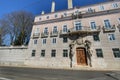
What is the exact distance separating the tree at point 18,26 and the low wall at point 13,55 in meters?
7.17

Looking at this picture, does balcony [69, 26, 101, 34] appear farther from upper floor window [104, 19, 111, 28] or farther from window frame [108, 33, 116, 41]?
window frame [108, 33, 116, 41]

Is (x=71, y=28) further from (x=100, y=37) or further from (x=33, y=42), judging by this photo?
(x=33, y=42)

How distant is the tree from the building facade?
10.5 m

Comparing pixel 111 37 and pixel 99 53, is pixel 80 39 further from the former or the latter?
pixel 111 37

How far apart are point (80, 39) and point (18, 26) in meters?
23.8

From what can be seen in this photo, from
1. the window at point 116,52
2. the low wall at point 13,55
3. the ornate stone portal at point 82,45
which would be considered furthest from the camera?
the low wall at point 13,55

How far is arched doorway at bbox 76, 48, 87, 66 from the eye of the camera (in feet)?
77.5

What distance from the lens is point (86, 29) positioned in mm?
24453

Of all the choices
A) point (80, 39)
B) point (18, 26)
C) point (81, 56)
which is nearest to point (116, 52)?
point (81, 56)

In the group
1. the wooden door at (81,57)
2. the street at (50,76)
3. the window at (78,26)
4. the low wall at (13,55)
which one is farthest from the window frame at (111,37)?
the low wall at (13,55)

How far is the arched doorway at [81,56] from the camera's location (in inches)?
930

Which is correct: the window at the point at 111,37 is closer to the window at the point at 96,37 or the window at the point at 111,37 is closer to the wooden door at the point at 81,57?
the window at the point at 96,37

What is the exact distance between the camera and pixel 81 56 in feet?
79.3

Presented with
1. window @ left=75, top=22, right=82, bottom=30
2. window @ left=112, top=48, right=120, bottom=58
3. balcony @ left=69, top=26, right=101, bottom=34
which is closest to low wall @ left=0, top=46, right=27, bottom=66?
balcony @ left=69, top=26, right=101, bottom=34
